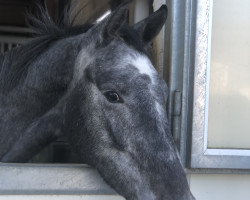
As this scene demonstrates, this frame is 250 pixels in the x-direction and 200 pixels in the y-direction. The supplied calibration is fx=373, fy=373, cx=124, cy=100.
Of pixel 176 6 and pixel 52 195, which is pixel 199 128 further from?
pixel 52 195

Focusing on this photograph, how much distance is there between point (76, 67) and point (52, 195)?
0.50 m

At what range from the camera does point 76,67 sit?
4.78 feet

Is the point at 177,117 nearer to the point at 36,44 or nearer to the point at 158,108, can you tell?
the point at 158,108

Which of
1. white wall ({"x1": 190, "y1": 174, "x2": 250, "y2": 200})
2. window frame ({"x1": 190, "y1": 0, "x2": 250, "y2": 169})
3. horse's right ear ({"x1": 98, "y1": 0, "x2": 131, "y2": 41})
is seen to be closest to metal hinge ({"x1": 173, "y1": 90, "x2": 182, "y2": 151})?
window frame ({"x1": 190, "y1": 0, "x2": 250, "y2": 169})

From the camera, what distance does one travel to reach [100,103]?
130 cm

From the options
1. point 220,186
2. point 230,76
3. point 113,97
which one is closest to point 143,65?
point 113,97

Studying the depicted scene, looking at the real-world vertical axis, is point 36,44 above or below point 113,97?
above

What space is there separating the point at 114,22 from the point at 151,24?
292 mm

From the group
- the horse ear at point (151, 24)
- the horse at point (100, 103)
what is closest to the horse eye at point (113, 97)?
the horse at point (100, 103)

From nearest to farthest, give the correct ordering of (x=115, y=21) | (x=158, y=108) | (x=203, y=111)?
1. (x=158, y=108)
2. (x=115, y=21)
3. (x=203, y=111)

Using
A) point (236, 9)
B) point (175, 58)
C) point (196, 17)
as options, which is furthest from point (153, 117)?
point (236, 9)

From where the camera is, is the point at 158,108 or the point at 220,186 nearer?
the point at 158,108

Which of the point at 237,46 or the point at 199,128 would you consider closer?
the point at 199,128

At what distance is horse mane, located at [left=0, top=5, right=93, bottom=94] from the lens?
1644mm
